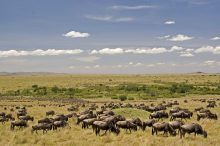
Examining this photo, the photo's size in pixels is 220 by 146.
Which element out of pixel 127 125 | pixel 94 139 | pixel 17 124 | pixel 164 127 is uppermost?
pixel 164 127

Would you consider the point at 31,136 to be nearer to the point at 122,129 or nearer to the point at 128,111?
the point at 122,129

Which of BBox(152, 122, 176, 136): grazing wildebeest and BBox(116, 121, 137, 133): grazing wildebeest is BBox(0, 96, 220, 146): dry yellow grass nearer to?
BBox(116, 121, 137, 133): grazing wildebeest

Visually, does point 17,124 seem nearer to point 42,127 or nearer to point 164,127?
point 42,127

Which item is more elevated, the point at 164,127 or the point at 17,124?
the point at 164,127

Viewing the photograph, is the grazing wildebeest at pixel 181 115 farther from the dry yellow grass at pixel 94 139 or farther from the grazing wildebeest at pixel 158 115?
the dry yellow grass at pixel 94 139

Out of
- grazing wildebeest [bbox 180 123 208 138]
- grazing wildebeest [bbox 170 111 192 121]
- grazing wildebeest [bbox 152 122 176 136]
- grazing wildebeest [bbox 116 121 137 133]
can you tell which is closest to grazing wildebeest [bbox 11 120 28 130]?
grazing wildebeest [bbox 116 121 137 133]

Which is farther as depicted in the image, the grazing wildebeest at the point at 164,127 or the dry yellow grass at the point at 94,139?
the grazing wildebeest at the point at 164,127

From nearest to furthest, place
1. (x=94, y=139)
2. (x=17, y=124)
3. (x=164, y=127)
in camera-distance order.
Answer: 1. (x=94, y=139)
2. (x=164, y=127)
3. (x=17, y=124)

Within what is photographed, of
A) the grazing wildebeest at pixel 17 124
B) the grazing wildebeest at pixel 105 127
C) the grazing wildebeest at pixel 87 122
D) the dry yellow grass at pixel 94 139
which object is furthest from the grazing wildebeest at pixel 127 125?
the grazing wildebeest at pixel 17 124

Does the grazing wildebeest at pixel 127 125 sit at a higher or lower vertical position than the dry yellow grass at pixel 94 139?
higher

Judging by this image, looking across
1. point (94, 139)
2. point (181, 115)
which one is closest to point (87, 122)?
point (94, 139)

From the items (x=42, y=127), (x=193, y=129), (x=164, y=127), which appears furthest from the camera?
(x=42, y=127)

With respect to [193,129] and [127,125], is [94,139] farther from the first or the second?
[193,129]

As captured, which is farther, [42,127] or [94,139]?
[42,127]
